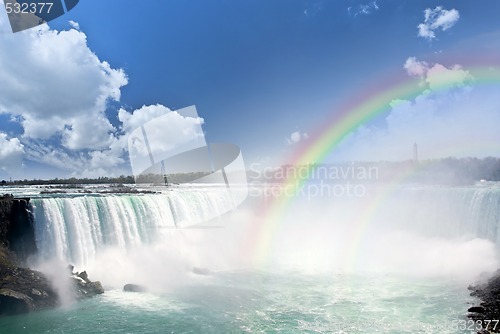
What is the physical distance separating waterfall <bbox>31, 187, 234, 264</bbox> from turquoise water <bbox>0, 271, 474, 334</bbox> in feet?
10.3

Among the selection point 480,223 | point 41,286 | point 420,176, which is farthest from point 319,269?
point 420,176

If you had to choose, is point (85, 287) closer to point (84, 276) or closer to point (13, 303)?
point (84, 276)

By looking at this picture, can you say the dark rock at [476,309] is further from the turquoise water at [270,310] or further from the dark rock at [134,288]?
the dark rock at [134,288]

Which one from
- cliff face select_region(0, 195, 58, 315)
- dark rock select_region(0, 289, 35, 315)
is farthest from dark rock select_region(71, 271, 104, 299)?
dark rock select_region(0, 289, 35, 315)

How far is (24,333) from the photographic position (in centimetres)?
1010

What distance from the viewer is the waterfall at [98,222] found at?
585 inches

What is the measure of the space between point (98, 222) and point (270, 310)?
8895 millimetres

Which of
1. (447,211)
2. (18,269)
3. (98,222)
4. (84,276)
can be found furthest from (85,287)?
(447,211)

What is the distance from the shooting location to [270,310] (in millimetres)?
12102

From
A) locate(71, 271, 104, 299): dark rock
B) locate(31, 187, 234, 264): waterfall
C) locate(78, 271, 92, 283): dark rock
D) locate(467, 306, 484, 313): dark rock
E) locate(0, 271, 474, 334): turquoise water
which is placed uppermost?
locate(31, 187, 234, 264): waterfall

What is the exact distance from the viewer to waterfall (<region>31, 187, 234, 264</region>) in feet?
48.8

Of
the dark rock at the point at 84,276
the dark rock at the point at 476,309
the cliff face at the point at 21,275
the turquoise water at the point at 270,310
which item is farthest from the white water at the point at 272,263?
the dark rock at the point at 84,276

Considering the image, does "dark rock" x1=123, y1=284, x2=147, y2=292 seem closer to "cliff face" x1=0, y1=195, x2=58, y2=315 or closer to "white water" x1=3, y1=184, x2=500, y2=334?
"white water" x1=3, y1=184, x2=500, y2=334

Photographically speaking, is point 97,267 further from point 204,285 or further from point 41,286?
point 204,285
